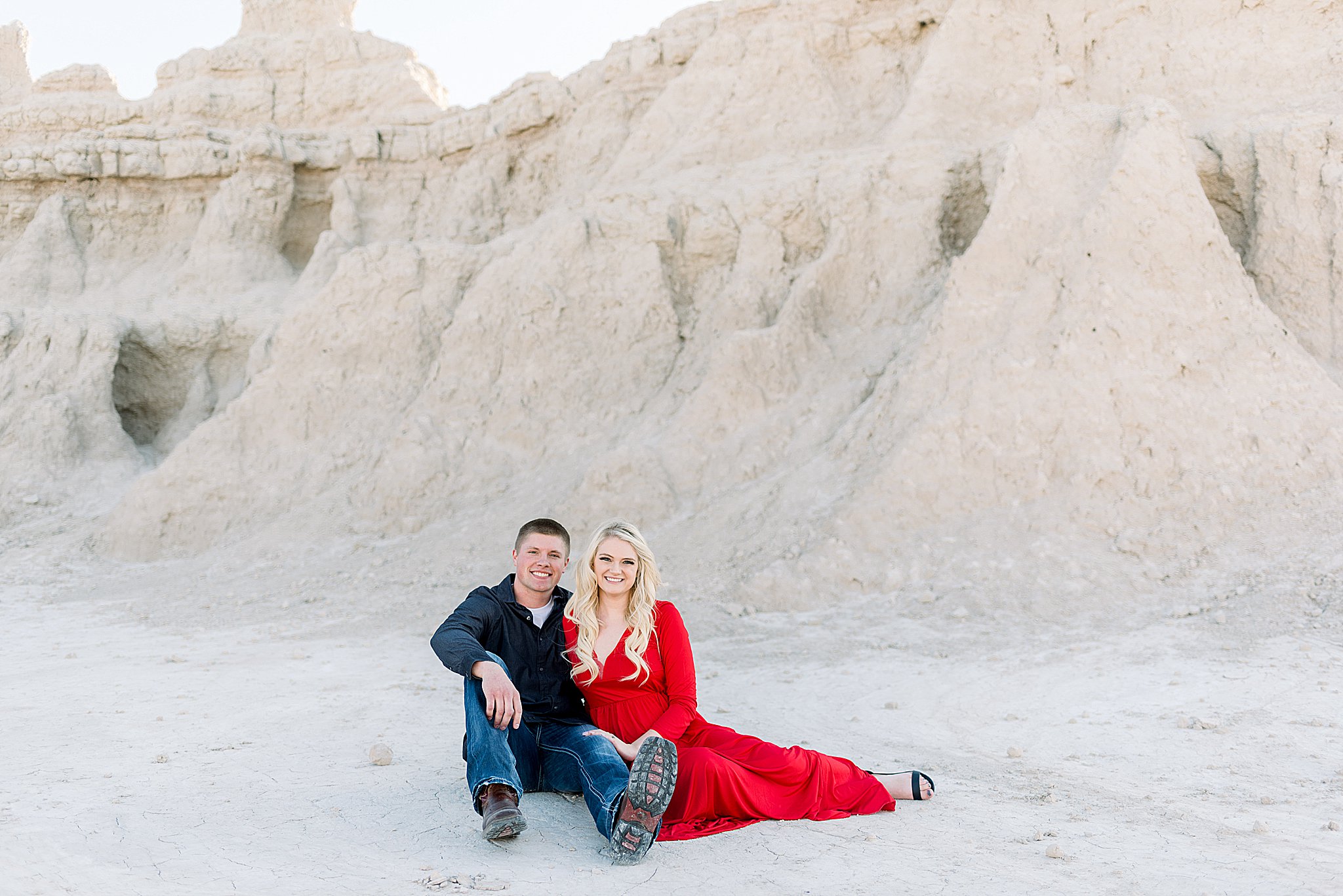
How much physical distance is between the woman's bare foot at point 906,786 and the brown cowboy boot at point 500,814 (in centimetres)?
144

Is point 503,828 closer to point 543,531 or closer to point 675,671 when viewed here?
point 675,671

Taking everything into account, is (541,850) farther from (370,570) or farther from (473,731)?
(370,570)

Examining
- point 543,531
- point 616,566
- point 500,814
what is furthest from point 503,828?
point 543,531

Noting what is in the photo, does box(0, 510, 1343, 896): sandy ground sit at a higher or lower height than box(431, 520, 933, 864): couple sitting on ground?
lower

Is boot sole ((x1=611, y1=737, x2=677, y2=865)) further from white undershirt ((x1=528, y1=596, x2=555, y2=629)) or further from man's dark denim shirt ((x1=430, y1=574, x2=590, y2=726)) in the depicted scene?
white undershirt ((x1=528, y1=596, x2=555, y2=629))

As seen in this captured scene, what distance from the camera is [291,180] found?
17391mm

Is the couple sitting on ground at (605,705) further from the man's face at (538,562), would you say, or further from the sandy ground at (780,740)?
the sandy ground at (780,740)

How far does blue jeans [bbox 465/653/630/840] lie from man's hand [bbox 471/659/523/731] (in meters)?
0.06

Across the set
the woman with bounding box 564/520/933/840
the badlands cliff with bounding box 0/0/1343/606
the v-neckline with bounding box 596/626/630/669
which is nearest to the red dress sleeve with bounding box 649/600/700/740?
the woman with bounding box 564/520/933/840

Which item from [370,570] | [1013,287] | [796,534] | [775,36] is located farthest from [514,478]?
[775,36]

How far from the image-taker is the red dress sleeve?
3.69 metres

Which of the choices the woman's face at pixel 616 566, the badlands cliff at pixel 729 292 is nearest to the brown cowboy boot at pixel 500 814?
the woman's face at pixel 616 566

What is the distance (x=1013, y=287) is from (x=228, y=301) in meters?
13.0

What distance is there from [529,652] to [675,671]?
0.59 m
